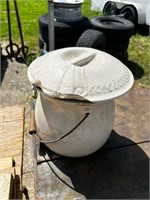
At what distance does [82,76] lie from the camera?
1.51m

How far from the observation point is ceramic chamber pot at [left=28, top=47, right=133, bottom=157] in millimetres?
1488

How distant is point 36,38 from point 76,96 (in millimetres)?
→ 3506

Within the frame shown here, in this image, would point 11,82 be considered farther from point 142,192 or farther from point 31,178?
point 142,192

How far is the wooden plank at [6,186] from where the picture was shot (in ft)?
3.88

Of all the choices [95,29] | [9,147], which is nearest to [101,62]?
[9,147]

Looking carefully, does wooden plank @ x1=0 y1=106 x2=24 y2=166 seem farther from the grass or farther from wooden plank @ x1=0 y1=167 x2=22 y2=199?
the grass

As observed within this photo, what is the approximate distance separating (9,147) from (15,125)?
141 mm

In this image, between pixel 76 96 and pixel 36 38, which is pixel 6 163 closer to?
Result: pixel 76 96

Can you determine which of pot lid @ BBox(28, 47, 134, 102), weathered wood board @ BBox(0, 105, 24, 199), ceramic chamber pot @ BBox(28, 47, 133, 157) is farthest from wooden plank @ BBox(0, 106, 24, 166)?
pot lid @ BBox(28, 47, 134, 102)

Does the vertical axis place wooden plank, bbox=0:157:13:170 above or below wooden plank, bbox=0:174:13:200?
below

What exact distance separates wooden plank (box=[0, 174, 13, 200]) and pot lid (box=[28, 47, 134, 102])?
49 cm

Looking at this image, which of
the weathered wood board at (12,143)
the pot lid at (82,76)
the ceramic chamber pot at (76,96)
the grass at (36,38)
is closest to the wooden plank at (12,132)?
the weathered wood board at (12,143)

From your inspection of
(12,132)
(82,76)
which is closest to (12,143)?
(12,132)

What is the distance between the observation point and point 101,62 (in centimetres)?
160
